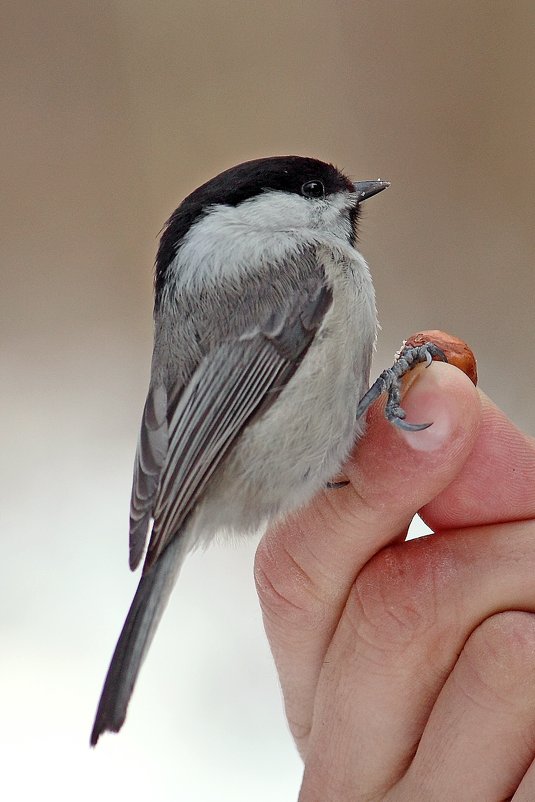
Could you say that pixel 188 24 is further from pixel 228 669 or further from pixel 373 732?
pixel 373 732

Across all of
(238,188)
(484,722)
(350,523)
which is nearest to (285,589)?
(350,523)

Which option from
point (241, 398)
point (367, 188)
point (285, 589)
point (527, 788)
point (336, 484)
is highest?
point (367, 188)

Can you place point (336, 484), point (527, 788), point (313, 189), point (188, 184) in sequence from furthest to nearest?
point (188, 184)
point (313, 189)
point (336, 484)
point (527, 788)

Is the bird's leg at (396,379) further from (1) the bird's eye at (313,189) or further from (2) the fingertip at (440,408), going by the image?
(1) the bird's eye at (313,189)

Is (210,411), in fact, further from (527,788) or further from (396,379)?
(527,788)

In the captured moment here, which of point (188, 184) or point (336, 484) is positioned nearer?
point (336, 484)

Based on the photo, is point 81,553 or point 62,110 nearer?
point 81,553

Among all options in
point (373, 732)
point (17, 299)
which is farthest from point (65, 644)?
point (373, 732)

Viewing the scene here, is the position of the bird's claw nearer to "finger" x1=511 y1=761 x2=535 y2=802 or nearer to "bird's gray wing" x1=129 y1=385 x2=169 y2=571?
"bird's gray wing" x1=129 y1=385 x2=169 y2=571
